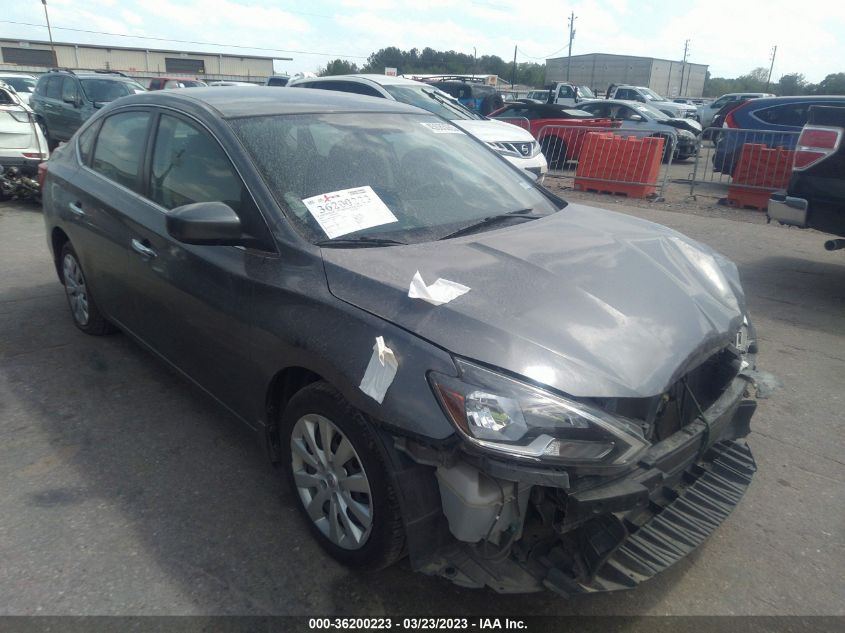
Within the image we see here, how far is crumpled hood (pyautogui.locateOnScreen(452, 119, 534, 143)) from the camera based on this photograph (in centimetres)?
957

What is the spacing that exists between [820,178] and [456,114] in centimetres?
572

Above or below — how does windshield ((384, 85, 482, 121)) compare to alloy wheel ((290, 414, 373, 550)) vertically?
above

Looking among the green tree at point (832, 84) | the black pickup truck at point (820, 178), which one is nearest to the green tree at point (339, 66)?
the green tree at point (832, 84)

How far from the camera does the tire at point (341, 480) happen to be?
2.28 m

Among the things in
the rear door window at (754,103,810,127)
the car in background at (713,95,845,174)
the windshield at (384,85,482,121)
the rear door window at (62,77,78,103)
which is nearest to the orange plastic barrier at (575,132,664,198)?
the car in background at (713,95,845,174)

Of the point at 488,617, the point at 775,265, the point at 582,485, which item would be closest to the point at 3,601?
the point at 488,617

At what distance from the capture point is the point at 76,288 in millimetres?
4758

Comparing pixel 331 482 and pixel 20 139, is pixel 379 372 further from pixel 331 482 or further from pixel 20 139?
pixel 20 139

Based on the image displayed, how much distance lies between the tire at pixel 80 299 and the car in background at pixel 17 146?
5.95 meters

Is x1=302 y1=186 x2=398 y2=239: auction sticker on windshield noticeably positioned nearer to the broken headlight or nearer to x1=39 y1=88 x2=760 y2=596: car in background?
x1=39 y1=88 x2=760 y2=596: car in background

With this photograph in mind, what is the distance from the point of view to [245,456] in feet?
11.0

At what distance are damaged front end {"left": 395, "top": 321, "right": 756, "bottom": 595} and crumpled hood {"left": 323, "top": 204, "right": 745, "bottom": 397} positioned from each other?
3.5 inches

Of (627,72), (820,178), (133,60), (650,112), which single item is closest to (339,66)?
(133,60)

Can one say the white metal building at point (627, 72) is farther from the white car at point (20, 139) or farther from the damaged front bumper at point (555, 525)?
the damaged front bumper at point (555, 525)
